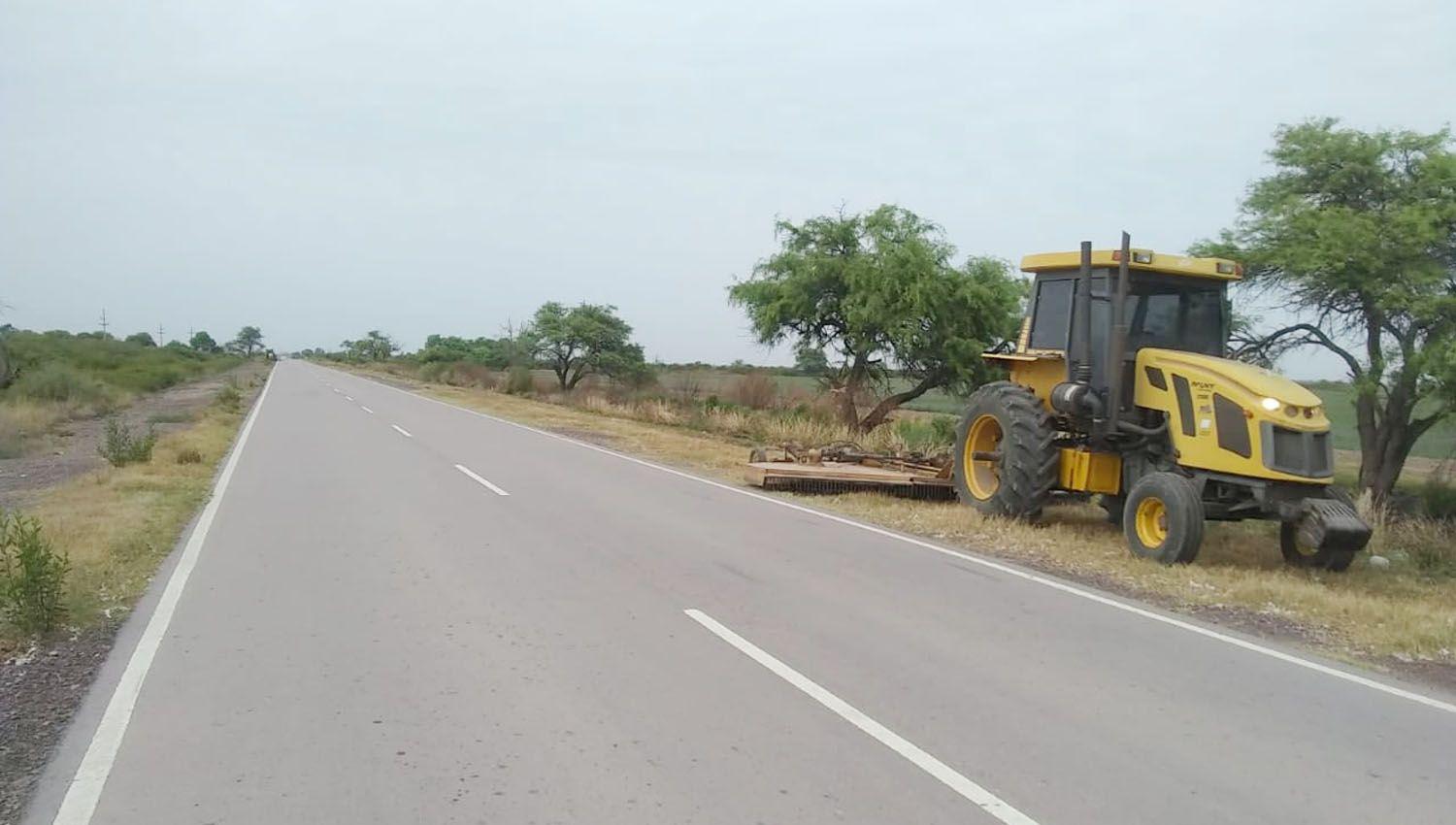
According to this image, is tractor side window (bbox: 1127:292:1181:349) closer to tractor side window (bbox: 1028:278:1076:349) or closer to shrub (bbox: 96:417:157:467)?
tractor side window (bbox: 1028:278:1076:349)

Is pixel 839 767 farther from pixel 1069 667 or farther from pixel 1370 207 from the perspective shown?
pixel 1370 207

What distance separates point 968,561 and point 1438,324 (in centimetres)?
1075

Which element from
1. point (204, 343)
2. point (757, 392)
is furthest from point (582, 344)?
point (204, 343)

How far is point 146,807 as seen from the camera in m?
4.32

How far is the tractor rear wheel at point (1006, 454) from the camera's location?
11906 mm

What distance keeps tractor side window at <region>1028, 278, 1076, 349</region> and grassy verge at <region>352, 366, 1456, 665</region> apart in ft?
7.32

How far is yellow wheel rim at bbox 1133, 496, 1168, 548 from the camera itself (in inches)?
415

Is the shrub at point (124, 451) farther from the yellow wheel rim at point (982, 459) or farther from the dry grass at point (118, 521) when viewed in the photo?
the yellow wheel rim at point (982, 459)

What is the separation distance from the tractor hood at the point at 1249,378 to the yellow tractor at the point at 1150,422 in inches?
0.8

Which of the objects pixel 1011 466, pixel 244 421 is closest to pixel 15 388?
pixel 244 421

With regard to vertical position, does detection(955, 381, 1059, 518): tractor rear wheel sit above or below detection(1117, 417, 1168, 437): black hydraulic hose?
below

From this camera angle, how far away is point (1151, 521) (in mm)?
10680

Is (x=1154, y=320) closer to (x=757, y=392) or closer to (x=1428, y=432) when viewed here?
(x=1428, y=432)

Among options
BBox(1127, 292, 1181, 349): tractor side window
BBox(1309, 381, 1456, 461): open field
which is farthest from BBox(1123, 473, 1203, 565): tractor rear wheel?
BBox(1309, 381, 1456, 461): open field
